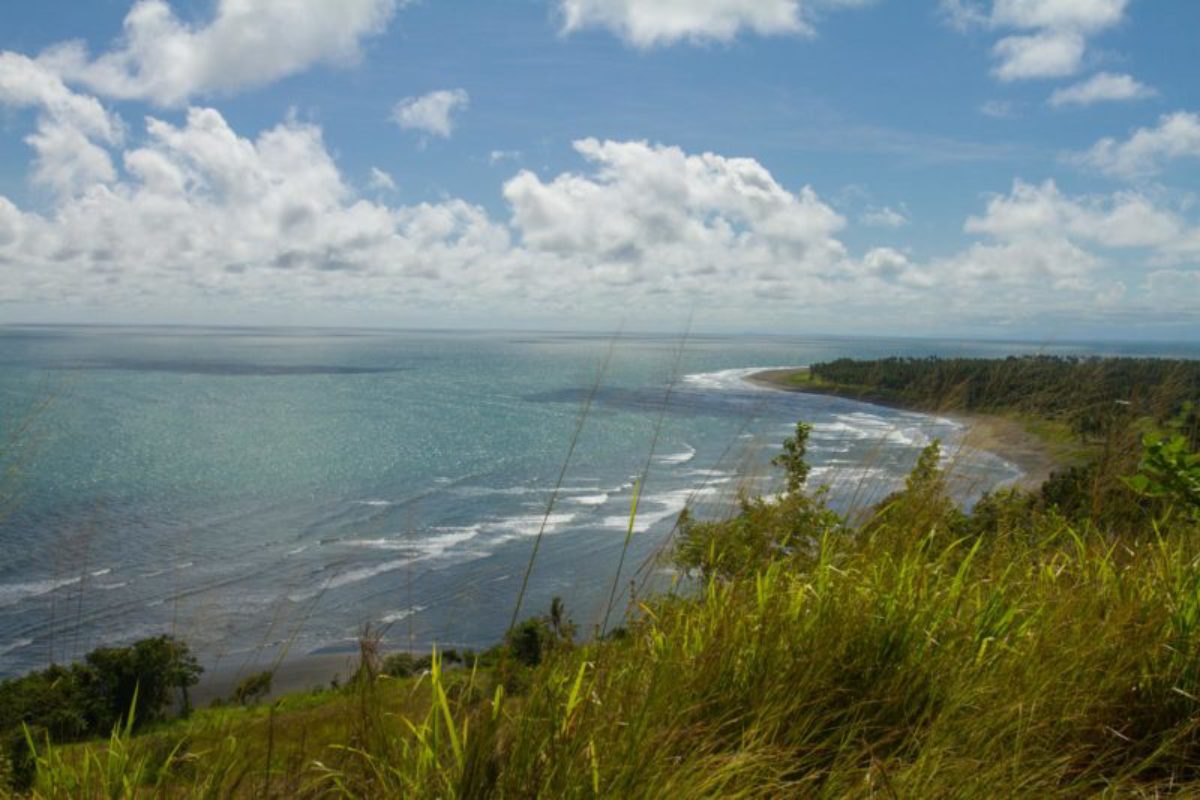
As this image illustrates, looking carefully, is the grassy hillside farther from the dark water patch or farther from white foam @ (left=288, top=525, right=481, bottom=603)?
the dark water patch

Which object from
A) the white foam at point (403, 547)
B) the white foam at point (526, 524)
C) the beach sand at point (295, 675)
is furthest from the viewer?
the white foam at point (526, 524)

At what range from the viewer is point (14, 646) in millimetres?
30859

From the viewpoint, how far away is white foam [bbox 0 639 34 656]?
99.2ft

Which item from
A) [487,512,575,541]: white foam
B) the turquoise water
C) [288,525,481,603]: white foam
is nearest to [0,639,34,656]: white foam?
the turquoise water

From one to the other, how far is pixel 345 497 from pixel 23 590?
64.0 feet

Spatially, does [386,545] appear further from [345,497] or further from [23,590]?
[23,590]

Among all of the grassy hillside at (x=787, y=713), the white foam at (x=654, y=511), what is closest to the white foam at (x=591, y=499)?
the white foam at (x=654, y=511)

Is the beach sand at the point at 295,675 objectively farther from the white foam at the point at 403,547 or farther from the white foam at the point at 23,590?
the white foam at the point at 23,590

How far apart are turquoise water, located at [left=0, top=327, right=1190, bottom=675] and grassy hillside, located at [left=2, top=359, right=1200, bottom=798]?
15.0 inches

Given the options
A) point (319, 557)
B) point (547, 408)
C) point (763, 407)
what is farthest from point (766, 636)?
point (547, 408)

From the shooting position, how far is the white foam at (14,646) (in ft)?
99.2

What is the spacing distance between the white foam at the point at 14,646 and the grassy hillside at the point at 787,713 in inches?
1370

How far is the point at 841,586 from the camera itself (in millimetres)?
3043

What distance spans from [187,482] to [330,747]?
61.5 meters
